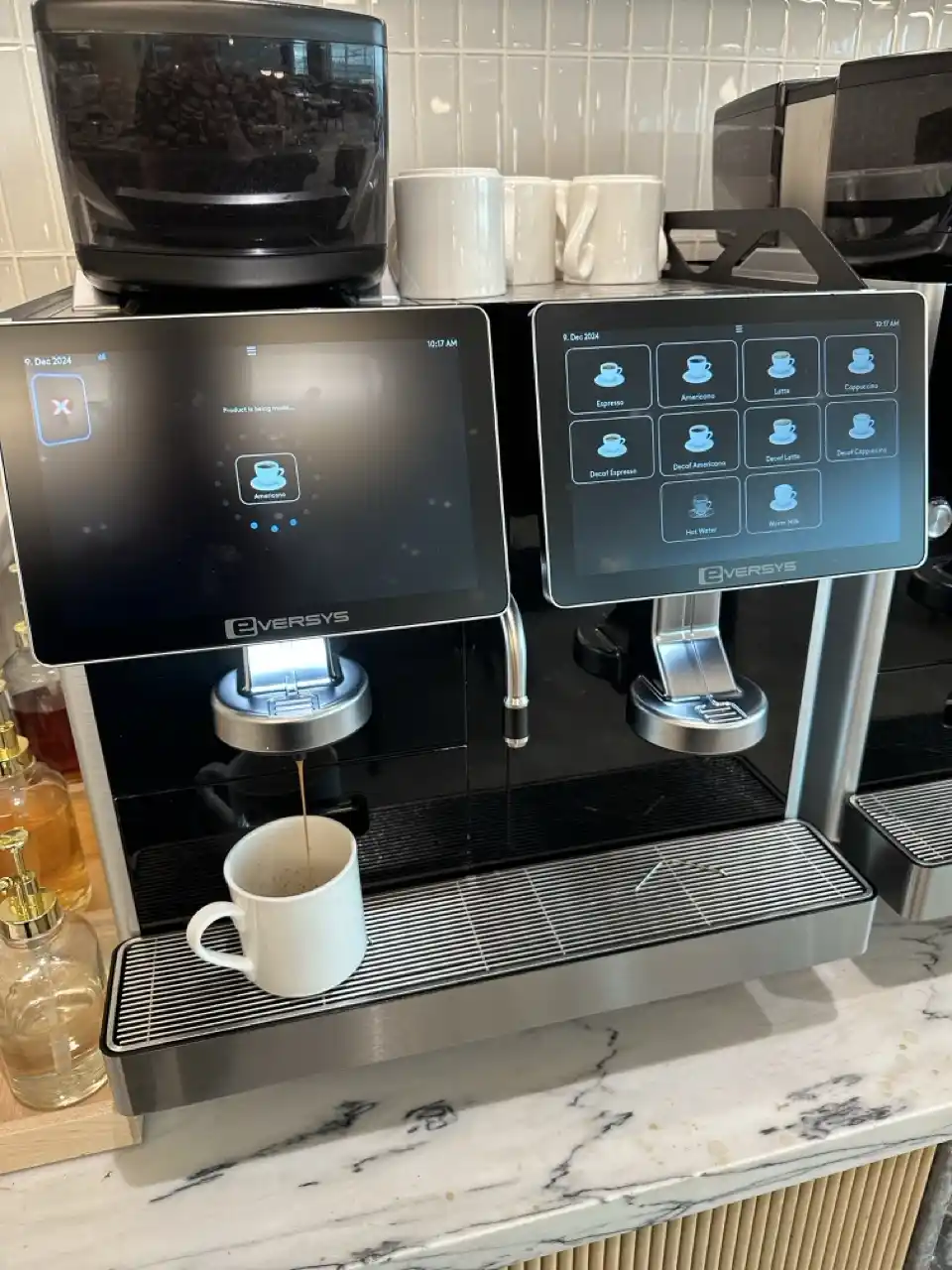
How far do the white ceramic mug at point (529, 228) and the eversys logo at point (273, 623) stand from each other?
29cm

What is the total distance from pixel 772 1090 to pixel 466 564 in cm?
38

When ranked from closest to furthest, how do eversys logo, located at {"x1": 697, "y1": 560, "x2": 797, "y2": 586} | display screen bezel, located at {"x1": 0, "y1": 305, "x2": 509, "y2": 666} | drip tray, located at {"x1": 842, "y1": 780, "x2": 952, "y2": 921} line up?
display screen bezel, located at {"x1": 0, "y1": 305, "x2": 509, "y2": 666}
eversys logo, located at {"x1": 697, "y1": 560, "x2": 797, "y2": 586}
drip tray, located at {"x1": 842, "y1": 780, "x2": 952, "y2": 921}

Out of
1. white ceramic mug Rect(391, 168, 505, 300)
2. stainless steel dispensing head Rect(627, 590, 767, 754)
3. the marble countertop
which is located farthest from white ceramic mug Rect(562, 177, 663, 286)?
the marble countertop

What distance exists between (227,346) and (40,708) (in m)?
0.49

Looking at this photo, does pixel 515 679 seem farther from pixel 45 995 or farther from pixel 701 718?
pixel 45 995

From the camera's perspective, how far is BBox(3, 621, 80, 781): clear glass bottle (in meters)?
0.82

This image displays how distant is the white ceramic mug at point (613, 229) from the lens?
2.11 ft

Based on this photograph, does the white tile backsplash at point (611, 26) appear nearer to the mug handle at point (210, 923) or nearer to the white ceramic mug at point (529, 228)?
the white ceramic mug at point (529, 228)

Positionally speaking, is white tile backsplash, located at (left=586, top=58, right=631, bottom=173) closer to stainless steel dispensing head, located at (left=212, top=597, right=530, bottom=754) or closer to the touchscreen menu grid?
the touchscreen menu grid

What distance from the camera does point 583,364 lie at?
0.51 metres

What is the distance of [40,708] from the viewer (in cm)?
82

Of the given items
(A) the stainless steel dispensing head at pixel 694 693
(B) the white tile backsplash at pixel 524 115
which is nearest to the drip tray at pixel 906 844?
(A) the stainless steel dispensing head at pixel 694 693

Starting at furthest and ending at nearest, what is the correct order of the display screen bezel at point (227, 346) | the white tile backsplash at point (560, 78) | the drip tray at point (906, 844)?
the white tile backsplash at point (560, 78) → the drip tray at point (906, 844) → the display screen bezel at point (227, 346)

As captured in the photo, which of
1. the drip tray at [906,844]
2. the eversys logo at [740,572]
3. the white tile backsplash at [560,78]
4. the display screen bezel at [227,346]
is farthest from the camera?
the white tile backsplash at [560,78]
